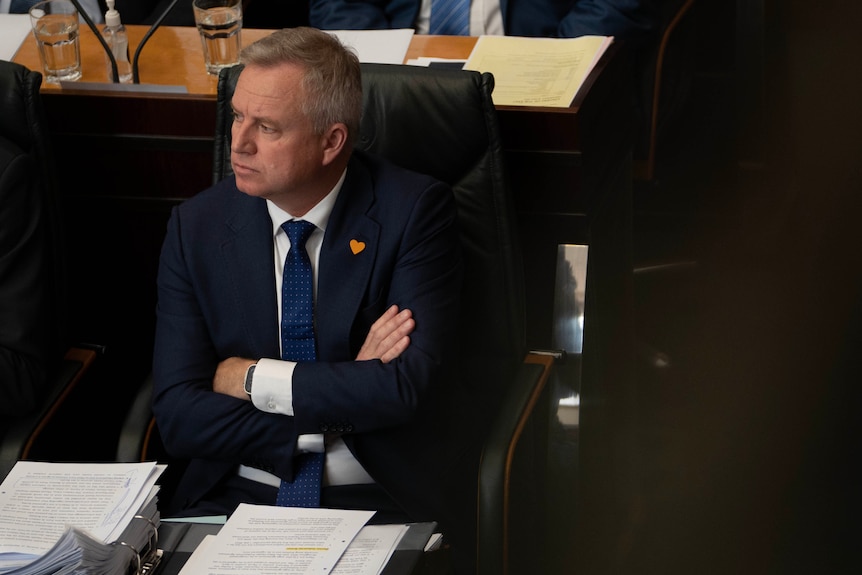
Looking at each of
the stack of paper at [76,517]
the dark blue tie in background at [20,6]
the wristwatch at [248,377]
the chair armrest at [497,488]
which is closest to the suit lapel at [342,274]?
the wristwatch at [248,377]

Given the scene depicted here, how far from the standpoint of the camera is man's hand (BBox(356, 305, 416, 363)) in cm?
162

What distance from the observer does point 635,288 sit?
2.94m

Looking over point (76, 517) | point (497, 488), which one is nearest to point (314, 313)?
point (497, 488)

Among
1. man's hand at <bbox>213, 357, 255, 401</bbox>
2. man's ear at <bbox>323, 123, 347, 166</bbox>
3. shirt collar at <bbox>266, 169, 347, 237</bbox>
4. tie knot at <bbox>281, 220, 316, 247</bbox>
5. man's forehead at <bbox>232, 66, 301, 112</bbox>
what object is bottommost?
man's hand at <bbox>213, 357, 255, 401</bbox>

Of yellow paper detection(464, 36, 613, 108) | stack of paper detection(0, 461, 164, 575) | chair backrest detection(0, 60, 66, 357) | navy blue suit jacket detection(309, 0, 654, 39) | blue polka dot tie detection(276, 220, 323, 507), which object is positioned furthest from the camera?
navy blue suit jacket detection(309, 0, 654, 39)

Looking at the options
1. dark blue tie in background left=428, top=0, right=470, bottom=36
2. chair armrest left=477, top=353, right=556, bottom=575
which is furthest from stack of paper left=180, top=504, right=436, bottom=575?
dark blue tie in background left=428, top=0, right=470, bottom=36

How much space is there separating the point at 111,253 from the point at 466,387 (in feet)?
2.88

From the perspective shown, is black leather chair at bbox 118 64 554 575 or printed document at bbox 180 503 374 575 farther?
black leather chair at bbox 118 64 554 575

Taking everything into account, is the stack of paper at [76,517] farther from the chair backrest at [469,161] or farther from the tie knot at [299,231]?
the chair backrest at [469,161]

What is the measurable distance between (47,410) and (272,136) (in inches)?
23.1

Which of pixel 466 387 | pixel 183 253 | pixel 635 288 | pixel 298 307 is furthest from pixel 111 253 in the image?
pixel 635 288

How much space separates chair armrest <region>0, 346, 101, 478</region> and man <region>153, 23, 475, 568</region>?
0.18 m

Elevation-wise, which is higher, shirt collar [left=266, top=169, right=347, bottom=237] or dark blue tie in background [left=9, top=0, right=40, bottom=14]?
dark blue tie in background [left=9, top=0, right=40, bottom=14]

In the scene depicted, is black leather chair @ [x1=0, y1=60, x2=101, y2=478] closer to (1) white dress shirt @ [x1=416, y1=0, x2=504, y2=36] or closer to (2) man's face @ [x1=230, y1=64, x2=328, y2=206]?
(2) man's face @ [x1=230, y1=64, x2=328, y2=206]
